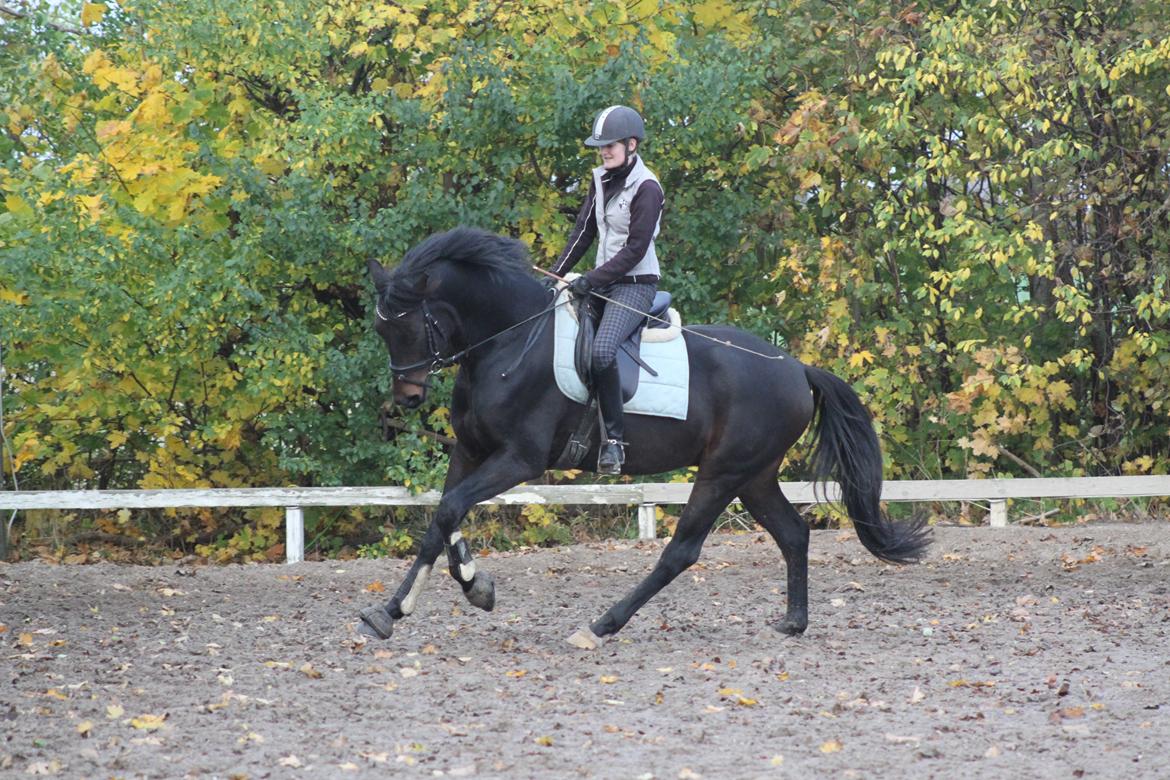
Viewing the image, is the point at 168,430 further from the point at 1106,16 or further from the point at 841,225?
the point at 1106,16

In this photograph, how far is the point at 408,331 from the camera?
7.59 meters

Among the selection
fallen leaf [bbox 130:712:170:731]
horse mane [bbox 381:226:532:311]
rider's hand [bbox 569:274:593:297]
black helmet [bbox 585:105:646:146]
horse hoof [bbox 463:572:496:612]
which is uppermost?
black helmet [bbox 585:105:646:146]

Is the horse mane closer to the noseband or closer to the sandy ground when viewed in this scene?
the noseband

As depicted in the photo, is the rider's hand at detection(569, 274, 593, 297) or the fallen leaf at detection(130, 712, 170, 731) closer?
the fallen leaf at detection(130, 712, 170, 731)

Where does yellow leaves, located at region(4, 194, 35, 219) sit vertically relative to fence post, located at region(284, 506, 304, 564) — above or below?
above

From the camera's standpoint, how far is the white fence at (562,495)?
12.6m

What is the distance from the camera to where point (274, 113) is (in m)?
14.8

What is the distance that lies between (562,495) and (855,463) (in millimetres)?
4825

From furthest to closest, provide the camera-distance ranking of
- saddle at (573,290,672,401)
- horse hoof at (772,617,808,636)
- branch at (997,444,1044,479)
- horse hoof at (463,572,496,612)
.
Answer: branch at (997,444,1044,479) → horse hoof at (772,617,808,636) → horse hoof at (463,572,496,612) → saddle at (573,290,672,401)

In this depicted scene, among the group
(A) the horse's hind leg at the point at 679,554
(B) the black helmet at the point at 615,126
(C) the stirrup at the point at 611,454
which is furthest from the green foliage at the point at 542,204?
(B) the black helmet at the point at 615,126

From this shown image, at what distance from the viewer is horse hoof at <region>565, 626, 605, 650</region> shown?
25.4 feet

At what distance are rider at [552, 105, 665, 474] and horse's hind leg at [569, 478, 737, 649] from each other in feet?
1.75

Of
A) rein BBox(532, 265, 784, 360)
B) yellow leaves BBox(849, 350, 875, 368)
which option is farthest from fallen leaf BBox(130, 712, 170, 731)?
yellow leaves BBox(849, 350, 875, 368)

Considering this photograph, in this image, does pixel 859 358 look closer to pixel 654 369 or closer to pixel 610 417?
pixel 654 369
